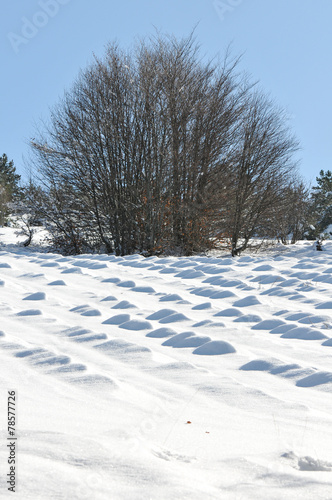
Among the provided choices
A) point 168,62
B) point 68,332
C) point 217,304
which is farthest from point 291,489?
point 168,62

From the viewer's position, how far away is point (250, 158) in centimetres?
1154

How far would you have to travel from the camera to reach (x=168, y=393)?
2018mm

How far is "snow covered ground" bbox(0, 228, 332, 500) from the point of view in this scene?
129cm

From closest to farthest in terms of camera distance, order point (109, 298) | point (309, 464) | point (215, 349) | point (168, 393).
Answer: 1. point (309, 464)
2. point (168, 393)
3. point (215, 349)
4. point (109, 298)

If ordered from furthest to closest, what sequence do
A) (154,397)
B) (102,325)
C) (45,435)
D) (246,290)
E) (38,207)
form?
(38,207)
(246,290)
(102,325)
(154,397)
(45,435)

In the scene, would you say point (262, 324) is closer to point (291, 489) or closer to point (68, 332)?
point (68, 332)

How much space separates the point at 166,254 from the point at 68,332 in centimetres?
771

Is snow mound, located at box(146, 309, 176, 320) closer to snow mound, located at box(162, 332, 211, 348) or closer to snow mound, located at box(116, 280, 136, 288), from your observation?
snow mound, located at box(162, 332, 211, 348)

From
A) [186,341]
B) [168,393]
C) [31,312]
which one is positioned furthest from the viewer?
[31,312]

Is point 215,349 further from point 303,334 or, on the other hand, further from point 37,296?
point 37,296

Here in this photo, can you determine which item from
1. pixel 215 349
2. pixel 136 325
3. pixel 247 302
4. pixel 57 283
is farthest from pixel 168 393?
pixel 57 283

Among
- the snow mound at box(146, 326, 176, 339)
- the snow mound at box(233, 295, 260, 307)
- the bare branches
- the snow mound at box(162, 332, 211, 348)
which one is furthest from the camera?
the bare branches

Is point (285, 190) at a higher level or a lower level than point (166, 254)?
higher

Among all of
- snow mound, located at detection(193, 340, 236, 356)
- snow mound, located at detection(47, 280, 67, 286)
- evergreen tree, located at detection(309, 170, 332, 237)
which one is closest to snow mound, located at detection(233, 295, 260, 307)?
snow mound, located at detection(193, 340, 236, 356)
